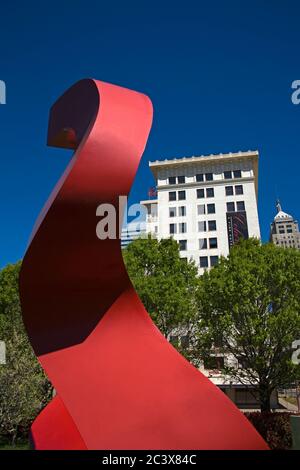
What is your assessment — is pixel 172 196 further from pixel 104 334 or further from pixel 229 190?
pixel 104 334

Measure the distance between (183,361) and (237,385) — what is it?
3290 centimetres

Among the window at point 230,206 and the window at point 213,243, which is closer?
the window at point 213,243

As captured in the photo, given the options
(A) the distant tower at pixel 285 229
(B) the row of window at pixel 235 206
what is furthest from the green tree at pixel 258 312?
(A) the distant tower at pixel 285 229

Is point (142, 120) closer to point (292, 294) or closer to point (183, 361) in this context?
point (183, 361)

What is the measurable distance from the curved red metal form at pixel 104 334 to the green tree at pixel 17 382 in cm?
1044

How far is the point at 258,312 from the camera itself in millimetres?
19594

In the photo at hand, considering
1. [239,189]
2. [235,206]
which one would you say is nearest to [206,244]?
[235,206]

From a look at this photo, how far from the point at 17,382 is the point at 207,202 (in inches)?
1416

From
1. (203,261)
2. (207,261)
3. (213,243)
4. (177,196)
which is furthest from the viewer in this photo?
(177,196)

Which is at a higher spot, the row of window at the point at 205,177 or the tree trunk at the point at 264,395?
the row of window at the point at 205,177

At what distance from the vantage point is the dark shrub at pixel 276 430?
54.5 feet

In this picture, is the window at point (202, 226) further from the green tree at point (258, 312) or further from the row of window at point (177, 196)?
the green tree at point (258, 312)
